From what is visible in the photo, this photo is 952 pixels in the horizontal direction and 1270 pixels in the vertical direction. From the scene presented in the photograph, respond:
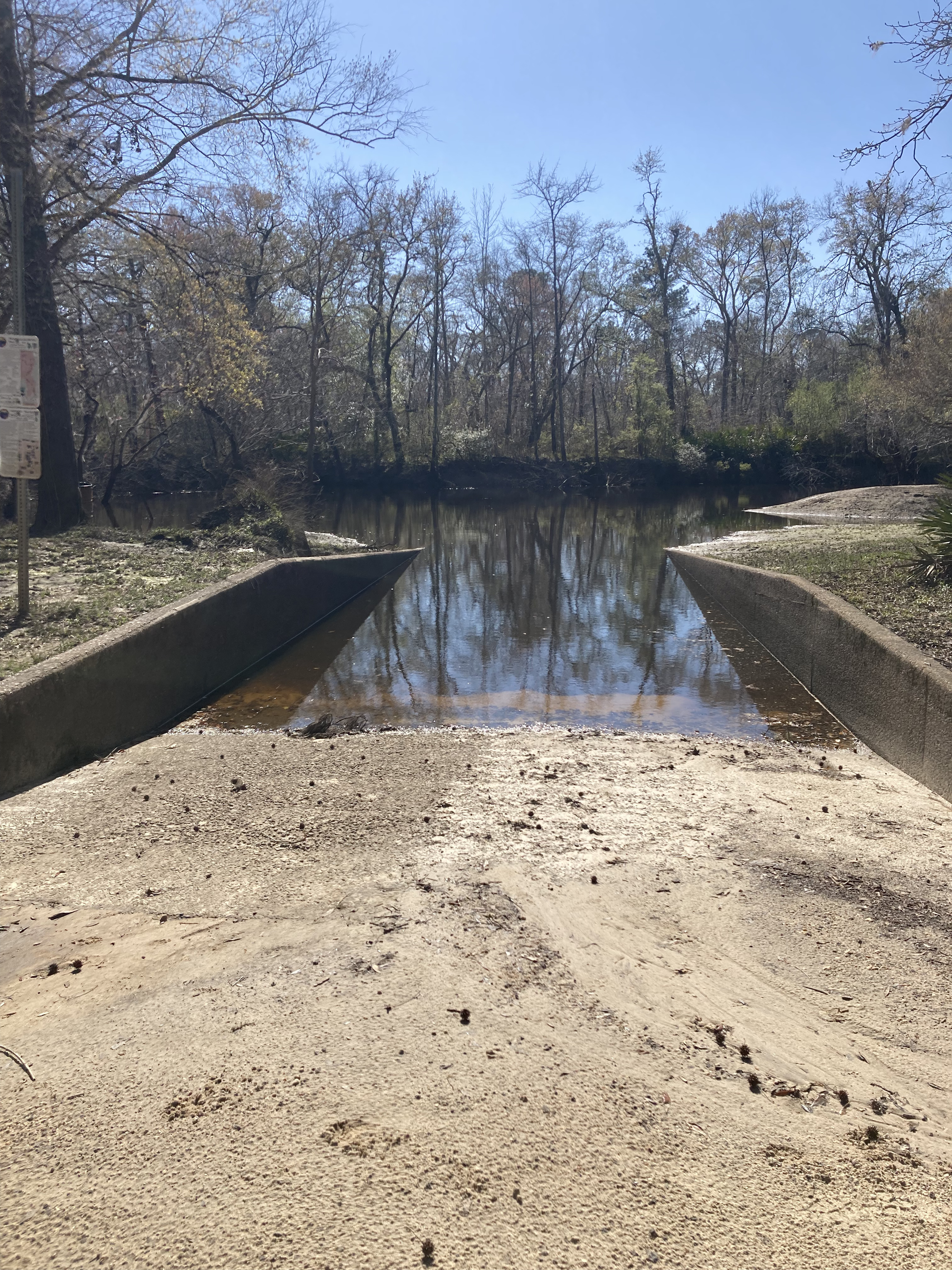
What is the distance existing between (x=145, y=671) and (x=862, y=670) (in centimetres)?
669

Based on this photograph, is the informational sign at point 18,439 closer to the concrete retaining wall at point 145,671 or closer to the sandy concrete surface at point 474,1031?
the concrete retaining wall at point 145,671

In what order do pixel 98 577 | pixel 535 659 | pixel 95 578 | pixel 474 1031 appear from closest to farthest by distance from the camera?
1. pixel 474 1031
2. pixel 95 578
3. pixel 98 577
4. pixel 535 659

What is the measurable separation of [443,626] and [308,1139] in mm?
12628

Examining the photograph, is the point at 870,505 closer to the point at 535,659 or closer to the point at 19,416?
the point at 535,659

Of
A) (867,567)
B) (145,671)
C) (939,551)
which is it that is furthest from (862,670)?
(145,671)

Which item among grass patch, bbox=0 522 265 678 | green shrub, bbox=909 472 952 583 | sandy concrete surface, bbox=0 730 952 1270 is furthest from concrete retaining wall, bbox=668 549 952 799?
grass patch, bbox=0 522 265 678

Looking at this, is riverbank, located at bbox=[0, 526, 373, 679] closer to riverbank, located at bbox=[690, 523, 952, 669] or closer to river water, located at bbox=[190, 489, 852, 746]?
river water, located at bbox=[190, 489, 852, 746]

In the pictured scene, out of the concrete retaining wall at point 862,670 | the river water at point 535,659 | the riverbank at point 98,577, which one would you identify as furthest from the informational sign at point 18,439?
the concrete retaining wall at point 862,670

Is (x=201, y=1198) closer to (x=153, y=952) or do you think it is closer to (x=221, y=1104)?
(x=221, y=1104)

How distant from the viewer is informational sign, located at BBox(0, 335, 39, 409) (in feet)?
24.6

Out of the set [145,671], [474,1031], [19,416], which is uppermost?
[19,416]

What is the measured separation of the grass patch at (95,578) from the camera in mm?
8125

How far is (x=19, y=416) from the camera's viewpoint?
7.71m

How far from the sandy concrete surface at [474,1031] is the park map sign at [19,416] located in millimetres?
3253
